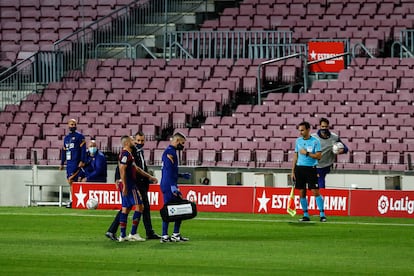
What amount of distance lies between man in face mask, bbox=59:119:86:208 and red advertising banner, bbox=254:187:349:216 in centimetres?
496

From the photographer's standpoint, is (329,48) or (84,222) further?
(329,48)

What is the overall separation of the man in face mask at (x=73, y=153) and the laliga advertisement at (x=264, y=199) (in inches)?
29.7

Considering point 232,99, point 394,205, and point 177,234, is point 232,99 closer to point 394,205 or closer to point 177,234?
point 394,205

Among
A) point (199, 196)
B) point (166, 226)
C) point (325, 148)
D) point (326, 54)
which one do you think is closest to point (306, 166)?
point (325, 148)

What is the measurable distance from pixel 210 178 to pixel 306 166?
6955mm

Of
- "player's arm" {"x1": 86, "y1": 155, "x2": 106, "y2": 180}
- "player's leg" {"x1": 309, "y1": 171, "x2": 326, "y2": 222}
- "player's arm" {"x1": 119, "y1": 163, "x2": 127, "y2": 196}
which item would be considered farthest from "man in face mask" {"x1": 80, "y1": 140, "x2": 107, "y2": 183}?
"player's arm" {"x1": 119, "y1": 163, "x2": 127, "y2": 196}

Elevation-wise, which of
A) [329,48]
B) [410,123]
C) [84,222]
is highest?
[329,48]

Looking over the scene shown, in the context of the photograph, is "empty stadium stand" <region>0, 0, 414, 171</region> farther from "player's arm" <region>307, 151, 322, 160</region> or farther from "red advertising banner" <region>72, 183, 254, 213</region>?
"player's arm" <region>307, 151, 322, 160</region>

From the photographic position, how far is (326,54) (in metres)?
38.2

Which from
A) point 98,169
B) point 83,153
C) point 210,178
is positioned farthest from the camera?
point 210,178

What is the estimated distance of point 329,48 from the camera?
38.1m

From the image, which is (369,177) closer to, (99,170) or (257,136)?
(257,136)

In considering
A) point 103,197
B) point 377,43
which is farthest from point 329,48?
point 103,197

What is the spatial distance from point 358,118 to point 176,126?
216 inches
